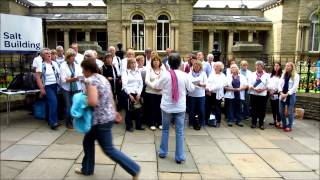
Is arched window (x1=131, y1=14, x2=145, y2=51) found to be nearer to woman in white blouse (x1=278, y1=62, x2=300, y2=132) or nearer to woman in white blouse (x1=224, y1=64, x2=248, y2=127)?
woman in white blouse (x1=224, y1=64, x2=248, y2=127)

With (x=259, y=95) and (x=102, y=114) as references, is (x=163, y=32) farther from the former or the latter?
(x=102, y=114)

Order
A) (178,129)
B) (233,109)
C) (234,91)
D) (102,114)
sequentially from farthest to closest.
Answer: (233,109)
(234,91)
(178,129)
(102,114)

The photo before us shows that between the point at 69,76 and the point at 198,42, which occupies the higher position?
the point at 198,42

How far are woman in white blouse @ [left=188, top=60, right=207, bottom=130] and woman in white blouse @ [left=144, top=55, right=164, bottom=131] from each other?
2.75ft

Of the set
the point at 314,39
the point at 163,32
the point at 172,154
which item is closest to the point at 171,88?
the point at 172,154

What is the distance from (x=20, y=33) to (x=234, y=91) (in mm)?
5731

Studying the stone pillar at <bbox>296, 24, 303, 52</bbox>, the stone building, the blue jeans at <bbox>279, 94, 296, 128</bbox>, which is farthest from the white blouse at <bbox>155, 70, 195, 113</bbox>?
the stone pillar at <bbox>296, 24, 303, 52</bbox>

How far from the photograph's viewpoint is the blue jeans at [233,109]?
336 inches

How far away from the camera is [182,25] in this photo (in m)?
29.1

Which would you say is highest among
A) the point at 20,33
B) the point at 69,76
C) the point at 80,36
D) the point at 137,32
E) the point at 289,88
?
the point at 137,32

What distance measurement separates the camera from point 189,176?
5.10 metres

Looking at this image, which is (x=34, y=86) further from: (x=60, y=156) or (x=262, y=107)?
(x=262, y=107)

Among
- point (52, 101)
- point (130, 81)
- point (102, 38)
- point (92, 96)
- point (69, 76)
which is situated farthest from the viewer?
point (102, 38)

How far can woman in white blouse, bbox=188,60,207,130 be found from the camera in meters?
7.87
